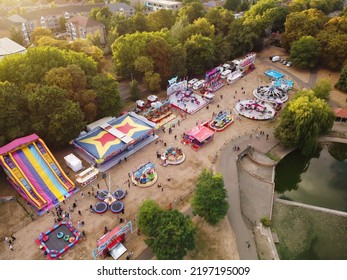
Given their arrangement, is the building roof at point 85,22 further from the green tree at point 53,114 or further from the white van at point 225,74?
the green tree at point 53,114

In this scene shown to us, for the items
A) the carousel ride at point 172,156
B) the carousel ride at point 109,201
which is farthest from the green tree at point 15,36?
the carousel ride at point 109,201

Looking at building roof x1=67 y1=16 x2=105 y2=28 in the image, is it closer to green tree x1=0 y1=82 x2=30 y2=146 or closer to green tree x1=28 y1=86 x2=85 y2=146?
green tree x1=28 y1=86 x2=85 y2=146

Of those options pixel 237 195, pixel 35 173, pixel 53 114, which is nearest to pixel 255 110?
pixel 237 195

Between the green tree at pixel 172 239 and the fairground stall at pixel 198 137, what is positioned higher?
the green tree at pixel 172 239

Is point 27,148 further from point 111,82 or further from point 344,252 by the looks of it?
point 344,252

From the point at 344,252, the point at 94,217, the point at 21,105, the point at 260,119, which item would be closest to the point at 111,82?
the point at 21,105

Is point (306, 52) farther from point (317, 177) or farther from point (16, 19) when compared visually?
point (16, 19)

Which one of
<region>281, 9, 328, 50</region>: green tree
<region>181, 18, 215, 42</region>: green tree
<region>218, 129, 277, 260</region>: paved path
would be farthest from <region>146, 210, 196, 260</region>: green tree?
<region>281, 9, 328, 50</region>: green tree
